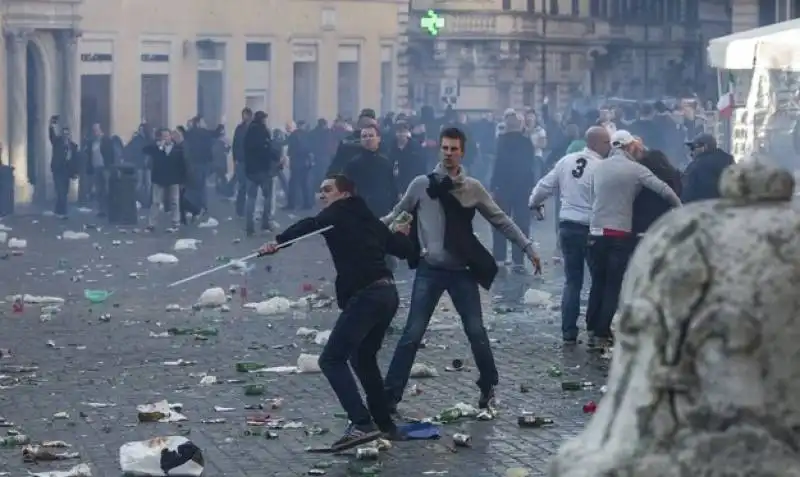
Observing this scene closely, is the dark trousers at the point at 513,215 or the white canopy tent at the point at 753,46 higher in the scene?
the white canopy tent at the point at 753,46

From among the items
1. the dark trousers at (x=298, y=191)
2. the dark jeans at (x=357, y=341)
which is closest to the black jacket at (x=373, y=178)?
the dark jeans at (x=357, y=341)

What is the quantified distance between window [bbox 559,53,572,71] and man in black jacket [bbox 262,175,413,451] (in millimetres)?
60288

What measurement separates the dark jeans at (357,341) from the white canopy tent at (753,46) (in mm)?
13137

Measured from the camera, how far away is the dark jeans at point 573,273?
1536cm

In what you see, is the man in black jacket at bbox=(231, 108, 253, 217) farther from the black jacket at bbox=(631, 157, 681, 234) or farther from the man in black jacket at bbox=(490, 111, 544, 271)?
the black jacket at bbox=(631, 157, 681, 234)

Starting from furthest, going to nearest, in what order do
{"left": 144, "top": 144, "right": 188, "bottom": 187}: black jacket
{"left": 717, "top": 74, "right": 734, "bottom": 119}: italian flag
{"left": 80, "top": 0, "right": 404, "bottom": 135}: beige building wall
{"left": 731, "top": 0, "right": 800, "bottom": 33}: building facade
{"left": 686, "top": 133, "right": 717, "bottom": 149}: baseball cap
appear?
{"left": 731, "top": 0, "right": 800, "bottom": 33}: building facade < {"left": 80, "top": 0, "right": 404, "bottom": 135}: beige building wall < {"left": 144, "top": 144, "right": 188, "bottom": 187}: black jacket < {"left": 717, "top": 74, "right": 734, "bottom": 119}: italian flag < {"left": 686, "top": 133, "right": 717, "bottom": 149}: baseball cap

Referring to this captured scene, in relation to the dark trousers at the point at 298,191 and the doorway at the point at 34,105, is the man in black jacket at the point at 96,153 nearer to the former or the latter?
the doorway at the point at 34,105

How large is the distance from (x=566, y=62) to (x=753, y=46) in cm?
4796

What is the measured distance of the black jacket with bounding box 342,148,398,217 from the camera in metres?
18.2

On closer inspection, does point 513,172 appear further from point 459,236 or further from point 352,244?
point 352,244

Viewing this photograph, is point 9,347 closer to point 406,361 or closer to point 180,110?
point 406,361

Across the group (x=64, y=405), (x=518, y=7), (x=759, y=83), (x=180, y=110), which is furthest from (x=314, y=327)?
(x=518, y=7)

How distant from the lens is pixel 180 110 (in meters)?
45.1

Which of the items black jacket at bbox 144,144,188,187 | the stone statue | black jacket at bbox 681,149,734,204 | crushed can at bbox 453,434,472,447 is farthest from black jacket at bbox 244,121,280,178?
the stone statue
